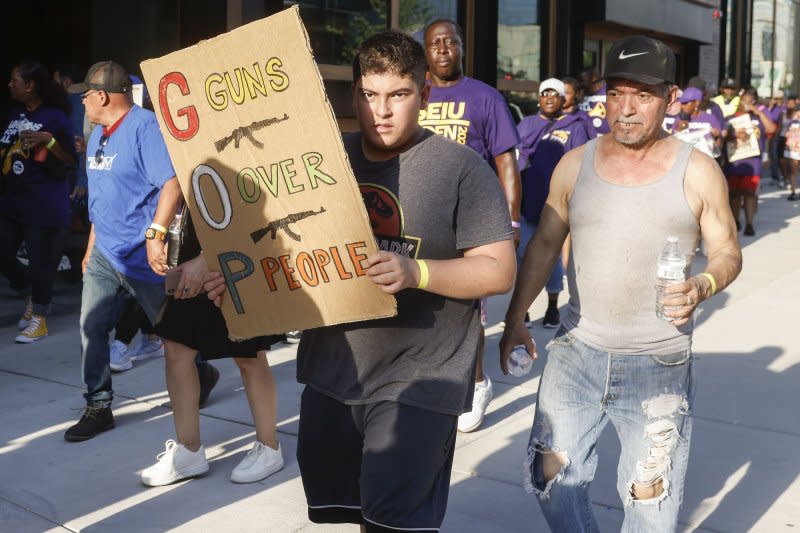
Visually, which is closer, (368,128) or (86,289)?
(368,128)

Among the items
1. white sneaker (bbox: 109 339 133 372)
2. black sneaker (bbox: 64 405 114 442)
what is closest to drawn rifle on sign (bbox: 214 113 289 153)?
black sneaker (bbox: 64 405 114 442)

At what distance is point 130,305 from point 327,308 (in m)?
4.19

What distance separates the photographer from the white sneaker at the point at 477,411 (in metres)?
5.31

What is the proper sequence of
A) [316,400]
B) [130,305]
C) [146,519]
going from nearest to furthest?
1. [316,400]
2. [146,519]
3. [130,305]

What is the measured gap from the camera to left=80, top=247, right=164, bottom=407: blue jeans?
5.20 m

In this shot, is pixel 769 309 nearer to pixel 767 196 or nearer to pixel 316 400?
pixel 316 400

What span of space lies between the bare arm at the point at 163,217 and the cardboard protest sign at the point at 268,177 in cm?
183

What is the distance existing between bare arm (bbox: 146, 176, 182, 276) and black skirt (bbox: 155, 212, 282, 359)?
13.6 inches

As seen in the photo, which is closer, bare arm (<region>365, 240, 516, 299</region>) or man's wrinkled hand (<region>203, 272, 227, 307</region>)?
bare arm (<region>365, 240, 516, 299</region>)

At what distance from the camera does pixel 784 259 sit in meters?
11.6

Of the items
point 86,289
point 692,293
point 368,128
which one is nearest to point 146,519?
point 86,289

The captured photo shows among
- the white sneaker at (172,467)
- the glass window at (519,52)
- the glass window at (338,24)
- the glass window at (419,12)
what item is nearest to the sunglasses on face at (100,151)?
the white sneaker at (172,467)

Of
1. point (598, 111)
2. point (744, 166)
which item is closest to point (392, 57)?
point (598, 111)

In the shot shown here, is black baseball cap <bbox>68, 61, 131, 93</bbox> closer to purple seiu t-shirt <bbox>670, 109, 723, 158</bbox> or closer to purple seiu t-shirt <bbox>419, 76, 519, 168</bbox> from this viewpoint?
purple seiu t-shirt <bbox>419, 76, 519, 168</bbox>
